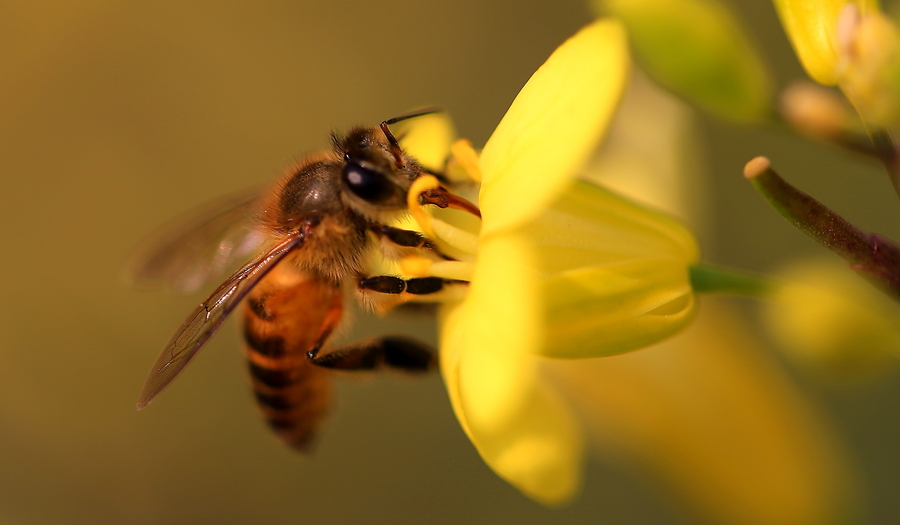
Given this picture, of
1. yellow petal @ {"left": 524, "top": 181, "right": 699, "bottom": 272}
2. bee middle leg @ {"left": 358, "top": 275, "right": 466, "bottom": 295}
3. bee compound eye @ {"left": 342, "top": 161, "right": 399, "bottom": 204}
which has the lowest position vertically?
bee middle leg @ {"left": 358, "top": 275, "right": 466, "bottom": 295}

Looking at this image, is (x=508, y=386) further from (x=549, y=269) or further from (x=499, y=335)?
(x=549, y=269)

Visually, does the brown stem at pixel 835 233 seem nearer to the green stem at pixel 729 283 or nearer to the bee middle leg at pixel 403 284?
the green stem at pixel 729 283

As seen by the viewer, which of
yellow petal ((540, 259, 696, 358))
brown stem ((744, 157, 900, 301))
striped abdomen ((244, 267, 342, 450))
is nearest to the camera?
brown stem ((744, 157, 900, 301))

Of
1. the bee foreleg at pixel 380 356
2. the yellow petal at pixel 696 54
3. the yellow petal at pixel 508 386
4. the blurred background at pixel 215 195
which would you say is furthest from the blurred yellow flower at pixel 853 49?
the blurred background at pixel 215 195

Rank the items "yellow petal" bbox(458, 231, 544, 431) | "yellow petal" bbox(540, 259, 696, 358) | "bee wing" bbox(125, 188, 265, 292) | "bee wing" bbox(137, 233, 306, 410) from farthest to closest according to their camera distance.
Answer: "bee wing" bbox(125, 188, 265, 292) < "bee wing" bbox(137, 233, 306, 410) < "yellow petal" bbox(540, 259, 696, 358) < "yellow petal" bbox(458, 231, 544, 431)

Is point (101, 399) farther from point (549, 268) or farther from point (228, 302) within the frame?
point (549, 268)

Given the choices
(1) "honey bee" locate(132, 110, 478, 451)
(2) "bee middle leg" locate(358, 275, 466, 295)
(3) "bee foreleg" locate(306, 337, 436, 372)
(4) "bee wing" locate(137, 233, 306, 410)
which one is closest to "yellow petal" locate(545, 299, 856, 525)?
(3) "bee foreleg" locate(306, 337, 436, 372)

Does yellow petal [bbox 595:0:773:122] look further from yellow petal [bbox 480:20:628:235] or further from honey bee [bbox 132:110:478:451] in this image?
honey bee [bbox 132:110:478:451]
